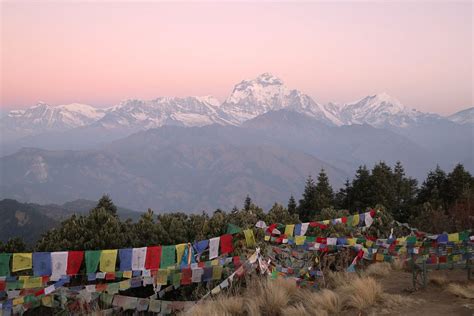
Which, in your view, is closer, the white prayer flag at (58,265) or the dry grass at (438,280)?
the dry grass at (438,280)

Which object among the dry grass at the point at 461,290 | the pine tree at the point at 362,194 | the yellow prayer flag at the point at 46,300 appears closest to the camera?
the dry grass at the point at 461,290

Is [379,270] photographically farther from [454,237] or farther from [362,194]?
[362,194]

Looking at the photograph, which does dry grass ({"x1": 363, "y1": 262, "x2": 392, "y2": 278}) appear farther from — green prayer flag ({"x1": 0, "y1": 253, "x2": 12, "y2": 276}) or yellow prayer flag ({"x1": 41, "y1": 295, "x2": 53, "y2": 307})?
green prayer flag ({"x1": 0, "y1": 253, "x2": 12, "y2": 276})

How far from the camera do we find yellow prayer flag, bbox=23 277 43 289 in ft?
33.4

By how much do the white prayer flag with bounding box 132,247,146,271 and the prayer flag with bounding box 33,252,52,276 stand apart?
2.02 metres

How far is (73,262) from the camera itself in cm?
1012

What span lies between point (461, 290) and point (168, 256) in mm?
6977

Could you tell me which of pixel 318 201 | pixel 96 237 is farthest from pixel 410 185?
pixel 96 237

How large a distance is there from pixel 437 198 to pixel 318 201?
12.9 metres

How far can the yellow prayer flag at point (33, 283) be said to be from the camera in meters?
10.2

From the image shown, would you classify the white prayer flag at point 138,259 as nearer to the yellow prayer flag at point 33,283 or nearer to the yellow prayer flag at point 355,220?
the yellow prayer flag at point 33,283

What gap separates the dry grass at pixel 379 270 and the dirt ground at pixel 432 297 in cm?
18

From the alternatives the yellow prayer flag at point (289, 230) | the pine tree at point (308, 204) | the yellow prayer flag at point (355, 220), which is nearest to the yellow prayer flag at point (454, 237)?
the yellow prayer flag at point (289, 230)

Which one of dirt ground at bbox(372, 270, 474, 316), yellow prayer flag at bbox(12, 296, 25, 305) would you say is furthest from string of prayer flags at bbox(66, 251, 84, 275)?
dirt ground at bbox(372, 270, 474, 316)
